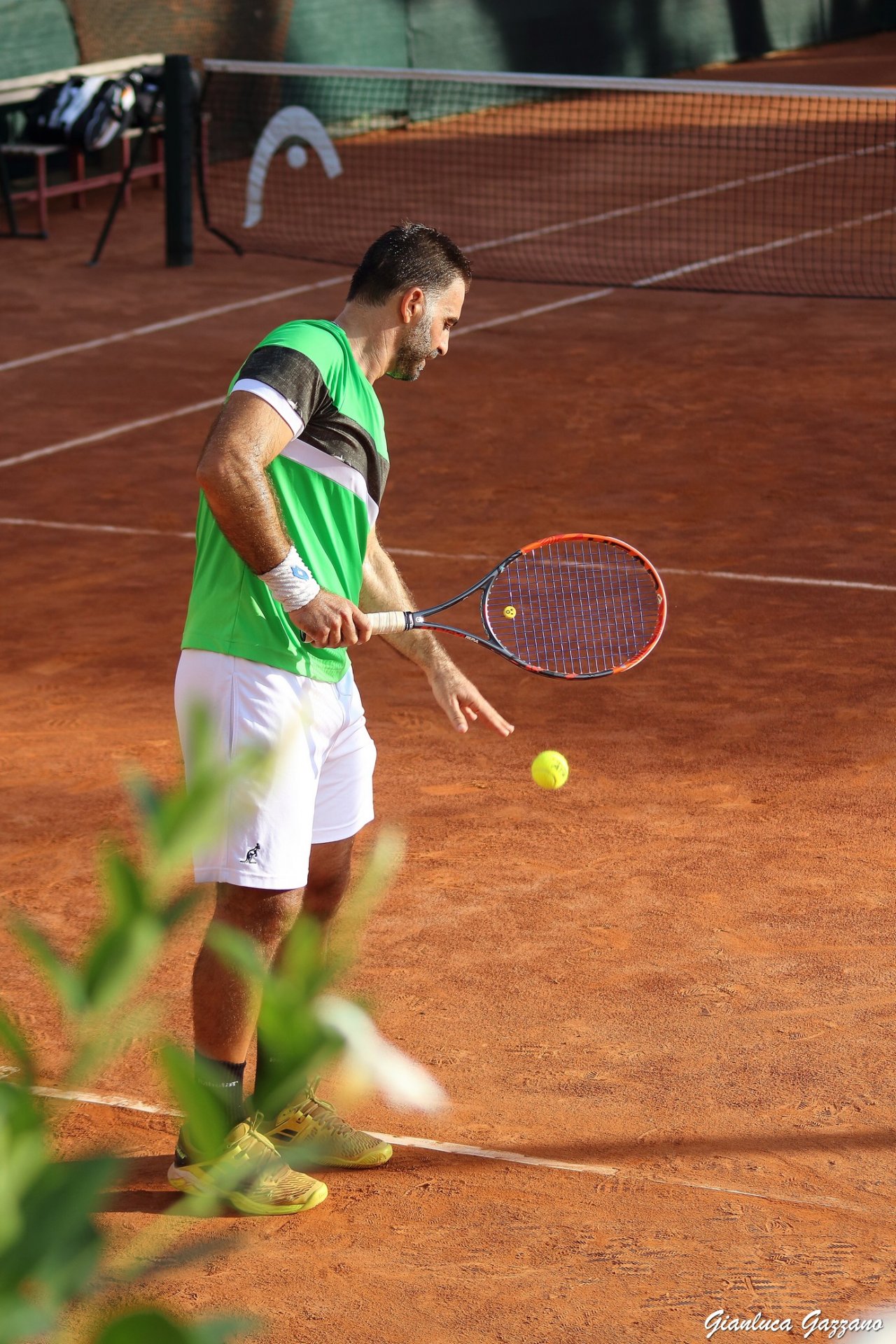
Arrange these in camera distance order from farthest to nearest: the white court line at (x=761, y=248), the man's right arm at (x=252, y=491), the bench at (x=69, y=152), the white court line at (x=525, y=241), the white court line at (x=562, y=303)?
1. the bench at (x=69, y=152)
2. the white court line at (x=761, y=248)
3. the white court line at (x=525, y=241)
4. the white court line at (x=562, y=303)
5. the man's right arm at (x=252, y=491)

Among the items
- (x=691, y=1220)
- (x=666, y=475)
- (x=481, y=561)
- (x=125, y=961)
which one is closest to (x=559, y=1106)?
(x=691, y=1220)

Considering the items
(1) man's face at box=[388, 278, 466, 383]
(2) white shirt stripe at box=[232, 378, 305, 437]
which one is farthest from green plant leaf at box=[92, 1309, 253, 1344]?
(1) man's face at box=[388, 278, 466, 383]

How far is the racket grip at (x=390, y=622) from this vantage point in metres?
3.80

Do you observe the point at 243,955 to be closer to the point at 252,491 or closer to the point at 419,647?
the point at 252,491

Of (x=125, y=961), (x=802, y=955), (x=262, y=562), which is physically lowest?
(x=802, y=955)

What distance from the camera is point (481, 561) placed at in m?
8.61

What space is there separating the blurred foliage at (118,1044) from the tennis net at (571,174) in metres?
12.8

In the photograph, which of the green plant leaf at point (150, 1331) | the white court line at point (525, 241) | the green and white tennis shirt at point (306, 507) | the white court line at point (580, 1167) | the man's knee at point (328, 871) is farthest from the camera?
the white court line at point (525, 241)

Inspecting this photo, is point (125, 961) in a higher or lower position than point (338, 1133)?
higher

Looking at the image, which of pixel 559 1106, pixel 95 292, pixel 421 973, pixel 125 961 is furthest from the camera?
pixel 95 292

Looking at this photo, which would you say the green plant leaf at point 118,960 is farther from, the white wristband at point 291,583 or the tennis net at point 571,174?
the tennis net at point 571,174

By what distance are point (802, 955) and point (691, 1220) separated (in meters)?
1.36

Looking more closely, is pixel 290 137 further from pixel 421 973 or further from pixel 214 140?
pixel 421 973

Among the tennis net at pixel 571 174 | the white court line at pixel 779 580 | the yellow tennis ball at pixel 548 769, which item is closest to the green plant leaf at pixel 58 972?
the yellow tennis ball at pixel 548 769
